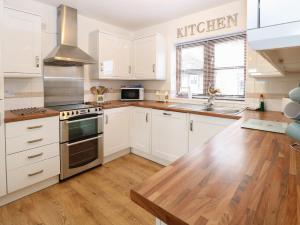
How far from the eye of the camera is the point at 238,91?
2.90 meters

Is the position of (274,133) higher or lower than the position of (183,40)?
lower

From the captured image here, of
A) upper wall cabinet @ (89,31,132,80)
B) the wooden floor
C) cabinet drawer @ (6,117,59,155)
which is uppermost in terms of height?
upper wall cabinet @ (89,31,132,80)

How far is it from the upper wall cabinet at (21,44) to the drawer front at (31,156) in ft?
3.00

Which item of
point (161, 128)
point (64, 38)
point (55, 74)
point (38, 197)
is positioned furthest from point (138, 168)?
point (64, 38)

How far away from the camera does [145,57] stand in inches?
137

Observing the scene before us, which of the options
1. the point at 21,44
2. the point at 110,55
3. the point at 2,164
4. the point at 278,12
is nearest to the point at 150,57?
the point at 110,55

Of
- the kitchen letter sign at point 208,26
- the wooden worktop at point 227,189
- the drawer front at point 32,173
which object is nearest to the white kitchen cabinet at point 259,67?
the kitchen letter sign at point 208,26

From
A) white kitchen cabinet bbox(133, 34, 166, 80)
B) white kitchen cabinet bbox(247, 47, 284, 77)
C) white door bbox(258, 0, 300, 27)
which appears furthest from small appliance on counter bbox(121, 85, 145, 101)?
white door bbox(258, 0, 300, 27)

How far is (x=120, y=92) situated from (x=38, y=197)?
7.52 feet

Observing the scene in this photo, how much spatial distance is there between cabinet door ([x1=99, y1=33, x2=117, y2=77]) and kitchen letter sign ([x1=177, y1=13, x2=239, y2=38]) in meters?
1.17

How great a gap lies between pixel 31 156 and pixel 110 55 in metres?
2.00

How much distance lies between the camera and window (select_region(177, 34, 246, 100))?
286cm

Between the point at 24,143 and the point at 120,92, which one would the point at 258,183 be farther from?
the point at 120,92

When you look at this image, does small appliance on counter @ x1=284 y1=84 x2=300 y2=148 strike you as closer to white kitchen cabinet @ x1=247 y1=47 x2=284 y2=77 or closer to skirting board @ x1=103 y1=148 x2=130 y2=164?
white kitchen cabinet @ x1=247 y1=47 x2=284 y2=77
